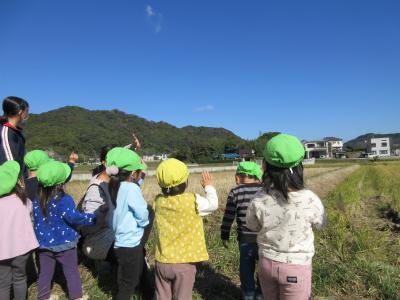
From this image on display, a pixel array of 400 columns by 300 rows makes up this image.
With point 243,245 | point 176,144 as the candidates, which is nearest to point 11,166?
point 243,245

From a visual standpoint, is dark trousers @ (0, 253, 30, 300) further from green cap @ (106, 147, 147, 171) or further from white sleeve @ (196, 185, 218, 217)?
white sleeve @ (196, 185, 218, 217)

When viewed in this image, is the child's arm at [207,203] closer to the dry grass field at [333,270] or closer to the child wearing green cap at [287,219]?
the child wearing green cap at [287,219]

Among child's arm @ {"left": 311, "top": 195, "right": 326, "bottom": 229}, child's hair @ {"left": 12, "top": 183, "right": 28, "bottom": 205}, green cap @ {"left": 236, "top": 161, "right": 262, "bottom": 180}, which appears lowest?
child's arm @ {"left": 311, "top": 195, "right": 326, "bottom": 229}

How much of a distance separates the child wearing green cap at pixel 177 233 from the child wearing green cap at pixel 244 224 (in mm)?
553

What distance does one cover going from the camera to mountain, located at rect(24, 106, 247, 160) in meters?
70.3

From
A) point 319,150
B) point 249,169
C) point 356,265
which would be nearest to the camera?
point 249,169

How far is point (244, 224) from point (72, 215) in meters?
1.70

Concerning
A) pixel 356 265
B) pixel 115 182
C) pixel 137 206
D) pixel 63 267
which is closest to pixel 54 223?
pixel 63 267

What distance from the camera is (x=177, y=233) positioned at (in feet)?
9.20

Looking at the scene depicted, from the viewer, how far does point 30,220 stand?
10.8 ft

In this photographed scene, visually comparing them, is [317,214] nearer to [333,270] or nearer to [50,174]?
[333,270]

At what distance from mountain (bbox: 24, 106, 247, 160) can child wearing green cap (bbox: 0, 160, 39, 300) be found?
56745mm

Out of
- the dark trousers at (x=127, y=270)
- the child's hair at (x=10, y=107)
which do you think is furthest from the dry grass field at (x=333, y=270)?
the child's hair at (x=10, y=107)

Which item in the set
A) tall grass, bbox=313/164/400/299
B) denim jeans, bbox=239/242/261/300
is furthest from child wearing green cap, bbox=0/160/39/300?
tall grass, bbox=313/164/400/299
